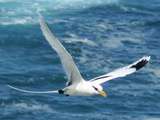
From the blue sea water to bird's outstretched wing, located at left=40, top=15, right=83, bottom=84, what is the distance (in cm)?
3840

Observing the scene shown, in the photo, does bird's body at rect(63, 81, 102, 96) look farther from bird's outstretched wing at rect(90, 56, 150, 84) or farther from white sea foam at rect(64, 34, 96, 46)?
white sea foam at rect(64, 34, 96, 46)

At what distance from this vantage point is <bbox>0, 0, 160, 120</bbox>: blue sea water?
72.3 meters

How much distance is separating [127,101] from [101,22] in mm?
22495

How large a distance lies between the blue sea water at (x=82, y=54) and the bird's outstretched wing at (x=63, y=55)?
38401 mm

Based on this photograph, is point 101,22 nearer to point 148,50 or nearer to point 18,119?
point 148,50

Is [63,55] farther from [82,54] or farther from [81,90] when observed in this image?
[82,54]

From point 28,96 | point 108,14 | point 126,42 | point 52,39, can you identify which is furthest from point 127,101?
point 52,39

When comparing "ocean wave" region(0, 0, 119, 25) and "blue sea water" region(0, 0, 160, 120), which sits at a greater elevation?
"ocean wave" region(0, 0, 119, 25)

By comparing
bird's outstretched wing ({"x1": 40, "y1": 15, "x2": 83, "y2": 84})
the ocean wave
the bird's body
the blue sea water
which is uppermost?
bird's outstretched wing ({"x1": 40, "y1": 15, "x2": 83, "y2": 84})

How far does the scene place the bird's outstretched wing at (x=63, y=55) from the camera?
2702 cm

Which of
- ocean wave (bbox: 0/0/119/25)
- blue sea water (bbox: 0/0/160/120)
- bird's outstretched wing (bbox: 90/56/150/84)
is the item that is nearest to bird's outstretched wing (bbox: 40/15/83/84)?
bird's outstretched wing (bbox: 90/56/150/84)

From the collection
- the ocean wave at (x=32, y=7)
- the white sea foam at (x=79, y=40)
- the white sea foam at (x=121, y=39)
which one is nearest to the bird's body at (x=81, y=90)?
the white sea foam at (x=79, y=40)

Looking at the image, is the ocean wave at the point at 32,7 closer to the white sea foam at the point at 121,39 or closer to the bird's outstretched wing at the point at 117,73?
the white sea foam at the point at 121,39

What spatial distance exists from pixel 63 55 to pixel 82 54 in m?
56.8
